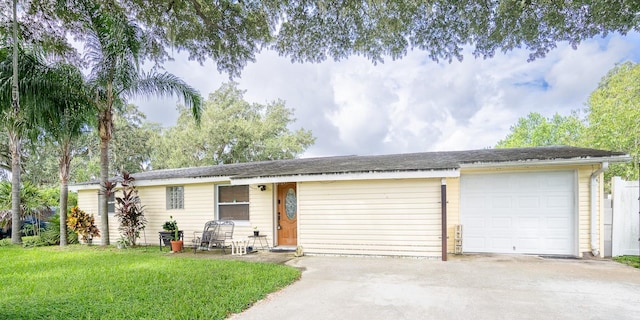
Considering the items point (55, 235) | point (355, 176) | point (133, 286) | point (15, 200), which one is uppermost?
point (355, 176)

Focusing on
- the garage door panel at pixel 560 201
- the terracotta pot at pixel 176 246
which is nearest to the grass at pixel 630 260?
the garage door panel at pixel 560 201

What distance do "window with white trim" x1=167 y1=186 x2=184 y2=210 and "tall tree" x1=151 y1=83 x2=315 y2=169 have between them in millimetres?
10973

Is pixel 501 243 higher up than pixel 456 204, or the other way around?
pixel 456 204

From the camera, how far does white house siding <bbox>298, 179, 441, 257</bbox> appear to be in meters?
7.81

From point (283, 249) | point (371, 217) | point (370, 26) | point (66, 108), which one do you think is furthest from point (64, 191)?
point (370, 26)

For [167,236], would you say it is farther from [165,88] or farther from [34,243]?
[34,243]

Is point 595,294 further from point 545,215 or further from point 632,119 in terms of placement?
point 632,119

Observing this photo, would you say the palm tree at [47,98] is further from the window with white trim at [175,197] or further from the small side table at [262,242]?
the small side table at [262,242]

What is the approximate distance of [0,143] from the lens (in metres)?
16.0

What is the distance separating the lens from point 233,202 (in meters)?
10.1

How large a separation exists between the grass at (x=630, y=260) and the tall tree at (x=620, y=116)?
990 cm

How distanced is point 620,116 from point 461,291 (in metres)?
16.8

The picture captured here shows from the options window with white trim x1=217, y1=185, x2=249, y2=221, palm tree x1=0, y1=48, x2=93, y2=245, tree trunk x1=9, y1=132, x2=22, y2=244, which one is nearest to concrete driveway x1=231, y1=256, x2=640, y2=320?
window with white trim x1=217, y1=185, x2=249, y2=221

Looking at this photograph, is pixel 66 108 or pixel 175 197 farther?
pixel 175 197
